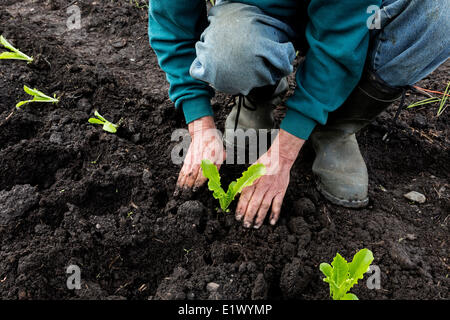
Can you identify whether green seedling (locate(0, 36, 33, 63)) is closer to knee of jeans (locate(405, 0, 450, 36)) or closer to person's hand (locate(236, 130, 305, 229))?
person's hand (locate(236, 130, 305, 229))

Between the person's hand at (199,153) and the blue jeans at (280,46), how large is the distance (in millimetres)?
231

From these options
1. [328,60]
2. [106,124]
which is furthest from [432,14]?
[106,124]

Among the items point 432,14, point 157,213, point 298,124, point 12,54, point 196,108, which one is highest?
point 432,14

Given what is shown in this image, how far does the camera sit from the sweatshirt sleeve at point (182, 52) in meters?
1.57

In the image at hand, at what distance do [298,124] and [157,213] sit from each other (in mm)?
607

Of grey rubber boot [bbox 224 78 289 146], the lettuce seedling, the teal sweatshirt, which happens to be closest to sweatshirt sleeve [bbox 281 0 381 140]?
the teal sweatshirt

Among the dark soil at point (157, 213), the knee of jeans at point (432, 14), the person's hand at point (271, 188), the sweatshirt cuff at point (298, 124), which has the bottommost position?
the dark soil at point (157, 213)

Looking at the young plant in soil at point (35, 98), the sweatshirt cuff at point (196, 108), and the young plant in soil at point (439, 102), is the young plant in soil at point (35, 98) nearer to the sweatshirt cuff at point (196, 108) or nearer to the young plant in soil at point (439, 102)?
the sweatshirt cuff at point (196, 108)

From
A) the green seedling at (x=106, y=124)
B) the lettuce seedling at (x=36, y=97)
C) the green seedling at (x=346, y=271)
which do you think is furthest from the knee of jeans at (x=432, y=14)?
the lettuce seedling at (x=36, y=97)

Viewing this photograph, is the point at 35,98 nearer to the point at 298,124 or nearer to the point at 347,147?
the point at 298,124

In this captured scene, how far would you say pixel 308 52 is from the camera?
1.43 meters

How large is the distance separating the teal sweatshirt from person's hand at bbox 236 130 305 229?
6 centimetres

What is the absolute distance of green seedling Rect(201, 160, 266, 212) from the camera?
1.31m
